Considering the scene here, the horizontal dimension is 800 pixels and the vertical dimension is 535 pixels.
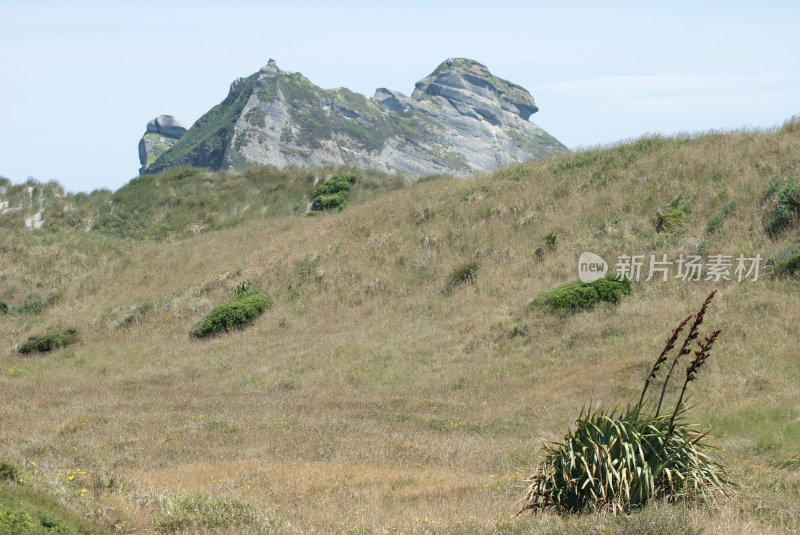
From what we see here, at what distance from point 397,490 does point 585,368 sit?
29.6 ft

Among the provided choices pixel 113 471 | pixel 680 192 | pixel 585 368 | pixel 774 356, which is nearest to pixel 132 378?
pixel 113 471

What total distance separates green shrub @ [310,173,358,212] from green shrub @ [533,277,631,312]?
24402 millimetres

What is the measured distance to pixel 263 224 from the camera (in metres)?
42.2

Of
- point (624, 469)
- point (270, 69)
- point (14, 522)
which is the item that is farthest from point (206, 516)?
point (270, 69)

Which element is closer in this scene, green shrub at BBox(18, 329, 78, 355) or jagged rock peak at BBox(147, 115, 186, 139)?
green shrub at BBox(18, 329, 78, 355)

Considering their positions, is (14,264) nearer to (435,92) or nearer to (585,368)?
(585,368)

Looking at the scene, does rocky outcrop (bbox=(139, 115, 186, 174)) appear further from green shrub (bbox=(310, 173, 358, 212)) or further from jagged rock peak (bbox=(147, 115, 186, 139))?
green shrub (bbox=(310, 173, 358, 212))

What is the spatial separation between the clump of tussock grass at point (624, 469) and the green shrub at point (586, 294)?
12.9 meters

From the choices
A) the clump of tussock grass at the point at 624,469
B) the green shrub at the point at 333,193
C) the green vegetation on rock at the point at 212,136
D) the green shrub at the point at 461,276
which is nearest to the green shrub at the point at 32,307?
the green shrub at the point at 333,193

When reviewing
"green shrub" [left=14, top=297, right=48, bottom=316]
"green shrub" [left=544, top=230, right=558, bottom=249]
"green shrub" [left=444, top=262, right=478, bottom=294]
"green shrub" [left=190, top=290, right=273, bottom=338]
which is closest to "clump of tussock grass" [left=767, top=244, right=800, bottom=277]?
"green shrub" [left=544, top=230, right=558, bottom=249]

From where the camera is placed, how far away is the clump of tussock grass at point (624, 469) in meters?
7.09

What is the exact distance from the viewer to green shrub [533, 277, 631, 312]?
20.6 metres

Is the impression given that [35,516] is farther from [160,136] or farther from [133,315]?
[160,136]

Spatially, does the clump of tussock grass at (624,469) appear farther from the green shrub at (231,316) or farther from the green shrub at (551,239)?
the green shrub at (231,316)
